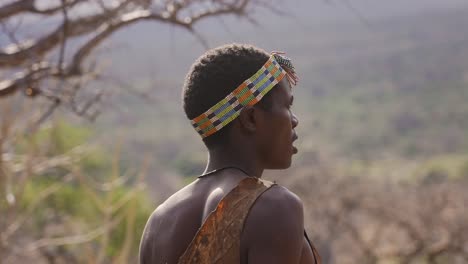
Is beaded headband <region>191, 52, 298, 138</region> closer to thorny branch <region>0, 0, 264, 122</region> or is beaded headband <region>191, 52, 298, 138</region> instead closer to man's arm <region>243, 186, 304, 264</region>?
man's arm <region>243, 186, 304, 264</region>

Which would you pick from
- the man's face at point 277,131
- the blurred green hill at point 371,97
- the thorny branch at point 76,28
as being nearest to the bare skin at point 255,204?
the man's face at point 277,131

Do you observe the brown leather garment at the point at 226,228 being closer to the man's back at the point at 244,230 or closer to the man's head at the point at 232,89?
the man's back at the point at 244,230

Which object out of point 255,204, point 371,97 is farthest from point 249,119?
point 371,97

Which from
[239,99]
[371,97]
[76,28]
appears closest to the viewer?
[239,99]

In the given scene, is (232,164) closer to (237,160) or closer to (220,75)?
(237,160)

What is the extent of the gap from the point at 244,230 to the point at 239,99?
14.5 inches

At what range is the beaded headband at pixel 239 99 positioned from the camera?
82.0 inches

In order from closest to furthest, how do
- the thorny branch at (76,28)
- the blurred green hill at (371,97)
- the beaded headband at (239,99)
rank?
1. the beaded headband at (239,99)
2. the thorny branch at (76,28)
3. the blurred green hill at (371,97)

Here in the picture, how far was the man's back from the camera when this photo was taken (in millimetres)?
1904

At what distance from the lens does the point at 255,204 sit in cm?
194

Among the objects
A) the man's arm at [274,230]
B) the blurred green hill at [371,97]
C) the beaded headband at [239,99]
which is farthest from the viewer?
the blurred green hill at [371,97]

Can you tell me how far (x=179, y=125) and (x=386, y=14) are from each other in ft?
108

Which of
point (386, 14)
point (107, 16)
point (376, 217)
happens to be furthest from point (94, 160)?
point (386, 14)

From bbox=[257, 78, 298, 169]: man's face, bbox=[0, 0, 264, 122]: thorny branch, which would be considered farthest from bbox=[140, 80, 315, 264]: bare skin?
bbox=[0, 0, 264, 122]: thorny branch
